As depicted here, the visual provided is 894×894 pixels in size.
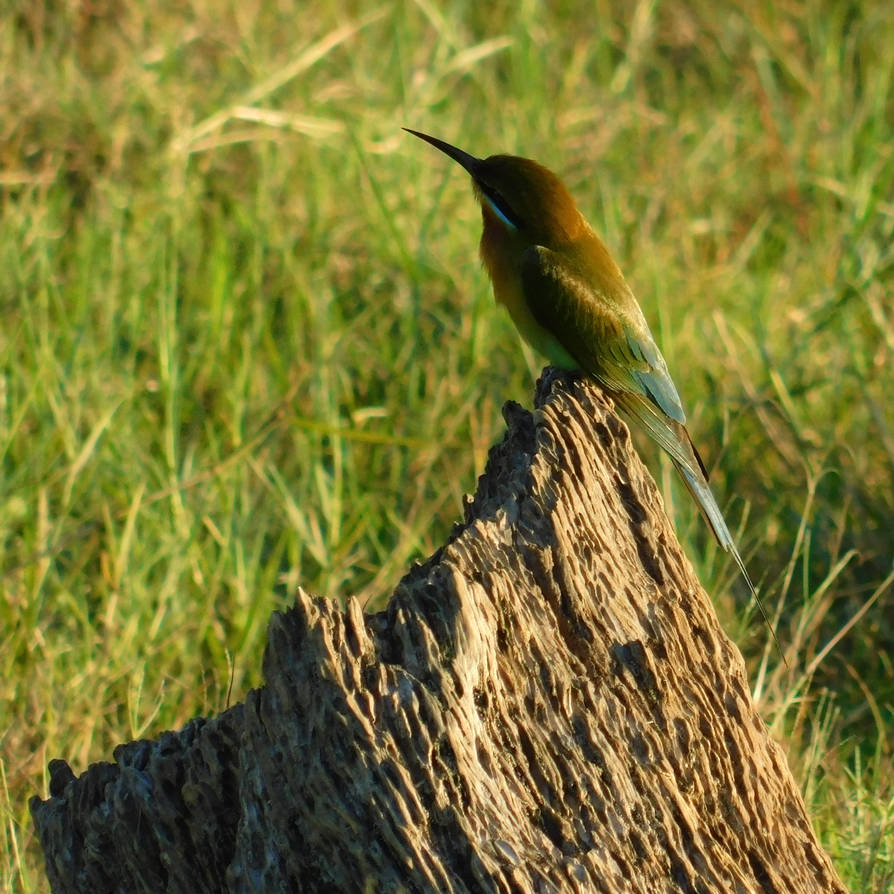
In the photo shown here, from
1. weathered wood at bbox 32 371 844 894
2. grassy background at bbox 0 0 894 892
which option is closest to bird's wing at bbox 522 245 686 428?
grassy background at bbox 0 0 894 892

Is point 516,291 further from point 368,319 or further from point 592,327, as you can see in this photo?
point 368,319

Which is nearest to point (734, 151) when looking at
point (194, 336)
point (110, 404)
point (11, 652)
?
point (194, 336)

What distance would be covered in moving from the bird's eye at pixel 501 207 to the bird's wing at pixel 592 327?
10 centimetres

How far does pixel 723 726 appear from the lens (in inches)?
87.8

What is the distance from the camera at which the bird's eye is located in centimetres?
359

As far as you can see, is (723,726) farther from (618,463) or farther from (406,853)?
(406,853)

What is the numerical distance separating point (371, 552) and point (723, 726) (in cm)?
221

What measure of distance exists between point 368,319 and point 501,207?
→ 133 cm

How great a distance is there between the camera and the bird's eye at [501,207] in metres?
3.59

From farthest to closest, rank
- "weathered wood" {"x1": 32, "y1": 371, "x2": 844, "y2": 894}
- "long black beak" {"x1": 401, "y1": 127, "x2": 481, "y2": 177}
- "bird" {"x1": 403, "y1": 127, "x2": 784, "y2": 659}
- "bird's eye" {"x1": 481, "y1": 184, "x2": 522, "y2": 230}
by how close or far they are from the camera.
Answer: "long black beak" {"x1": 401, "y1": 127, "x2": 481, "y2": 177} < "bird's eye" {"x1": 481, "y1": 184, "x2": 522, "y2": 230} < "bird" {"x1": 403, "y1": 127, "x2": 784, "y2": 659} < "weathered wood" {"x1": 32, "y1": 371, "x2": 844, "y2": 894}

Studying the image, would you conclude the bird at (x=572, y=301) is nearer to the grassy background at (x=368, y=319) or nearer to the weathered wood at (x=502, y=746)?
the grassy background at (x=368, y=319)

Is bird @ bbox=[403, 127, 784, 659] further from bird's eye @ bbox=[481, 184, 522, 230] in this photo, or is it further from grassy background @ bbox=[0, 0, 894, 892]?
grassy background @ bbox=[0, 0, 894, 892]

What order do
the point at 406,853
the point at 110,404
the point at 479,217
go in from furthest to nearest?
the point at 479,217, the point at 110,404, the point at 406,853

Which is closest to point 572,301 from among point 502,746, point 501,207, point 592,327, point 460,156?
point 592,327
